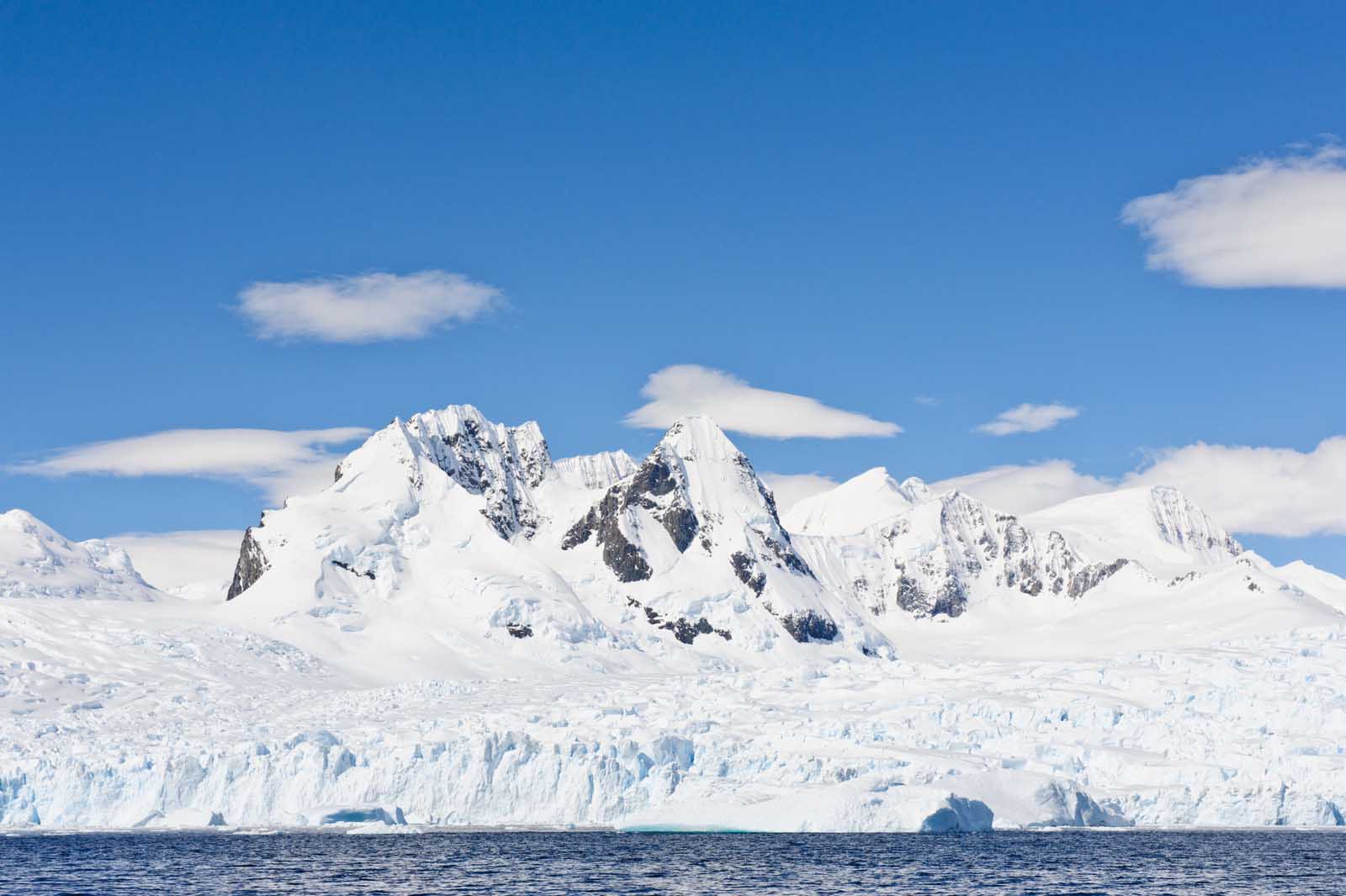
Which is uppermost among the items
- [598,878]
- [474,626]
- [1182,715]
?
Result: [474,626]

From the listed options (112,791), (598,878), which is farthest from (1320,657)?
(112,791)

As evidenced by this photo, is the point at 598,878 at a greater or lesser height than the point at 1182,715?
lesser

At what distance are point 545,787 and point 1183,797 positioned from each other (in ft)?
132

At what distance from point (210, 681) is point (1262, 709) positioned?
92095mm

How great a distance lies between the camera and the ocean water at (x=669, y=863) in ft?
221

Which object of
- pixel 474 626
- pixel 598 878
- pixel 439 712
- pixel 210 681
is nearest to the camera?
pixel 598 878

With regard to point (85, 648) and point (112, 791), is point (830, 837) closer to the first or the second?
point (112, 791)

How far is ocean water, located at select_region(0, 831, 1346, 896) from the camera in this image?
67.4 meters

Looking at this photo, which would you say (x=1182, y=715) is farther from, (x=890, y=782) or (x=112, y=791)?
(x=112, y=791)

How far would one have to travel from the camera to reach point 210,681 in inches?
5773

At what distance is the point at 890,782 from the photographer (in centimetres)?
9450

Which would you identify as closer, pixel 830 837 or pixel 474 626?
pixel 830 837

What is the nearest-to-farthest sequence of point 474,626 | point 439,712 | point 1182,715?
point 1182,715 → point 439,712 → point 474,626

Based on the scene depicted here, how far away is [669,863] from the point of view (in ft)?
263
